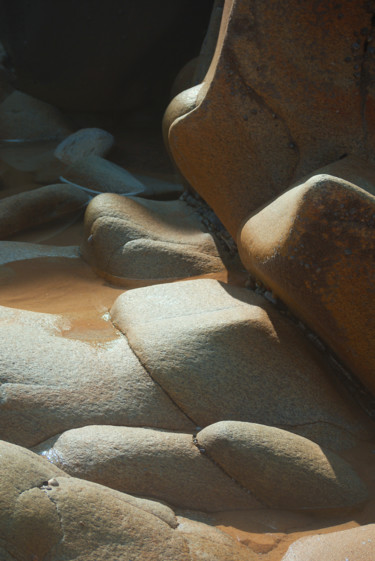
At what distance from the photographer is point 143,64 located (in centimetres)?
656

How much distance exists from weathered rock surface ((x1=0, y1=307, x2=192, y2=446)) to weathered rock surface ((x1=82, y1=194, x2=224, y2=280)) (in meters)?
1.20

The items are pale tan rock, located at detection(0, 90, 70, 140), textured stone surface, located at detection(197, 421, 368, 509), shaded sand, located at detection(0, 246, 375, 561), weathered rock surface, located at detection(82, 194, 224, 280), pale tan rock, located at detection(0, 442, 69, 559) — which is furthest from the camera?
pale tan rock, located at detection(0, 90, 70, 140)

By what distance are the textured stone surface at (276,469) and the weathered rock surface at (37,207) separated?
108 inches

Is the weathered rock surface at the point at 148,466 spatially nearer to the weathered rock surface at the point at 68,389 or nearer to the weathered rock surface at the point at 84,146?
the weathered rock surface at the point at 68,389

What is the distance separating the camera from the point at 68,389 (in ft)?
8.10

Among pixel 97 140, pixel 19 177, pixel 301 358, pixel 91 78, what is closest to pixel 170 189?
pixel 97 140

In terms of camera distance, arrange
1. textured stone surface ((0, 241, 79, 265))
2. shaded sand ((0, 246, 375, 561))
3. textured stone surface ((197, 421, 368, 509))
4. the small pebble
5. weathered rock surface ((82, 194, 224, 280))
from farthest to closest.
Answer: textured stone surface ((0, 241, 79, 265)) < weathered rock surface ((82, 194, 224, 280)) < textured stone surface ((197, 421, 368, 509)) < shaded sand ((0, 246, 375, 561)) < the small pebble

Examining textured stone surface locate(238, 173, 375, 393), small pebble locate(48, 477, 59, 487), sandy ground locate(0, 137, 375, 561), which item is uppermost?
textured stone surface locate(238, 173, 375, 393)

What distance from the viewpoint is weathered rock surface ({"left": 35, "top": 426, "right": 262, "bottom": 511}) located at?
221cm

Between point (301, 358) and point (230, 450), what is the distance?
0.69 m

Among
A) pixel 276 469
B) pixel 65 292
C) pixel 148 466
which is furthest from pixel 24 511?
pixel 65 292

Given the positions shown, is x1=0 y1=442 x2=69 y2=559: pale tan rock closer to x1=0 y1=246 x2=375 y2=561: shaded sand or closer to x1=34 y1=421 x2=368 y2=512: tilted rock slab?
x1=34 y1=421 x2=368 y2=512: tilted rock slab

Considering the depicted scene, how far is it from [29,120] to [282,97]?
155 inches

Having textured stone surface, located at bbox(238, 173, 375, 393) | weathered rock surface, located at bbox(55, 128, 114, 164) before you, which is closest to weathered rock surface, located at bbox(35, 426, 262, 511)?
textured stone surface, located at bbox(238, 173, 375, 393)
